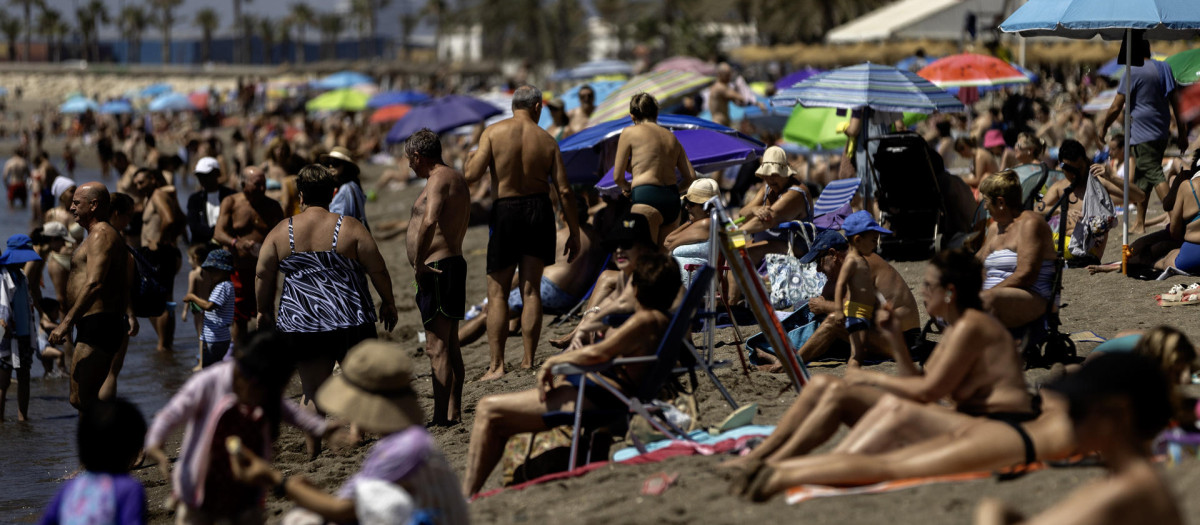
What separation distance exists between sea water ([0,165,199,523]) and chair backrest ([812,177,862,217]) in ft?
17.1

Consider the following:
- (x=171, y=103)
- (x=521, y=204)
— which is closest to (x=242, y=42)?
(x=171, y=103)

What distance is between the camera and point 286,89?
2211 inches

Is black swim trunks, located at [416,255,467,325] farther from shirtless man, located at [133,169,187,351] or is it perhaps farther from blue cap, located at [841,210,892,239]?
shirtless man, located at [133,169,187,351]

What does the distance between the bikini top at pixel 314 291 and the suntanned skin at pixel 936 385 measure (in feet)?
8.00

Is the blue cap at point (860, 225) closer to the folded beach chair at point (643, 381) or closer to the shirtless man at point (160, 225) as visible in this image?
the folded beach chair at point (643, 381)

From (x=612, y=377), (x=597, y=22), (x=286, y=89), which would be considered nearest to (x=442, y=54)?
(x=597, y=22)

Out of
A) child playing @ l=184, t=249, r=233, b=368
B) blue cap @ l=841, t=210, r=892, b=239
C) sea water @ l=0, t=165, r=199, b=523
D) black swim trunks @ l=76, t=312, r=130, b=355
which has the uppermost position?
blue cap @ l=841, t=210, r=892, b=239

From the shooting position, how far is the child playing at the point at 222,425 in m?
3.61

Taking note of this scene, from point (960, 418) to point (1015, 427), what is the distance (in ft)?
0.62

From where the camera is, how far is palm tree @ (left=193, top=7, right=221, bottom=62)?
126312mm

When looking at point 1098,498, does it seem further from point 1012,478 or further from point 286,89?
point 286,89

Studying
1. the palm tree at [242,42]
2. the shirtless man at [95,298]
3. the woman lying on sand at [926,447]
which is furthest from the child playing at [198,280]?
the palm tree at [242,42]

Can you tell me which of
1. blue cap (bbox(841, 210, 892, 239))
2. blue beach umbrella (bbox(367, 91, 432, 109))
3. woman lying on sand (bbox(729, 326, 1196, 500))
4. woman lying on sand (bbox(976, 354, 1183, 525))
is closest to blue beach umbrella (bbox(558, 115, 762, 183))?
blue cap (bbox(841, 210, 892, 239))

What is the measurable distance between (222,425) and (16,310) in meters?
4.78
